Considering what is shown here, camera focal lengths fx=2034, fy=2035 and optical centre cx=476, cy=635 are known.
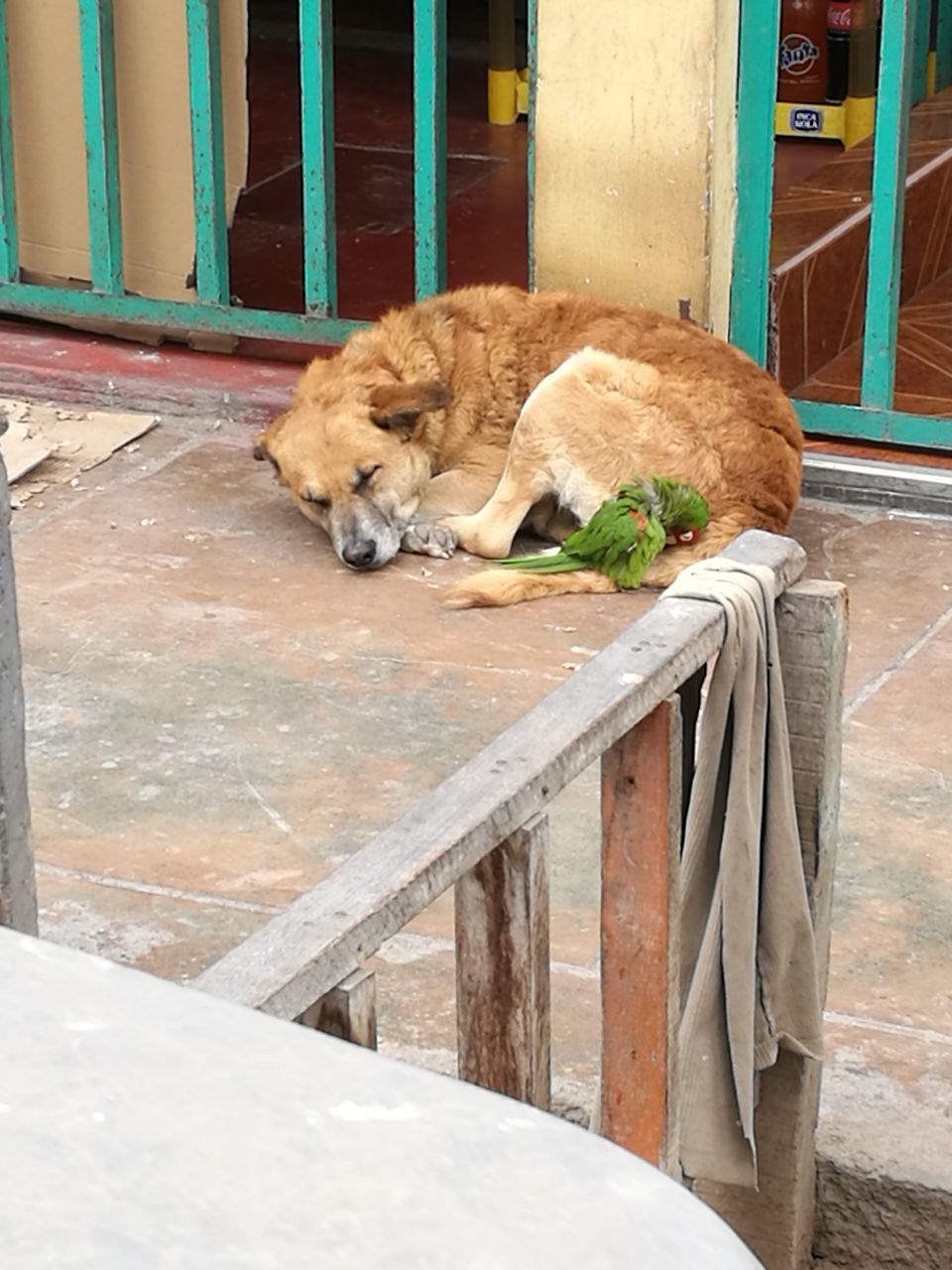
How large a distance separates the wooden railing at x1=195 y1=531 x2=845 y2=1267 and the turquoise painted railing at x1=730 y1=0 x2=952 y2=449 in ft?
10.4

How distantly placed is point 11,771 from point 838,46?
26.5 feet

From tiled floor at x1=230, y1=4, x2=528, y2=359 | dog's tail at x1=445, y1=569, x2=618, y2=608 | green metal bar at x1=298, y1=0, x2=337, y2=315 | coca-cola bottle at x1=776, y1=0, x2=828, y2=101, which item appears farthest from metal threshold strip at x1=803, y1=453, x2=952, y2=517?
coca-cola bottle at x1=776, y1=0, x2=828, y2=101

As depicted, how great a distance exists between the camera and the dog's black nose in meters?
5.47

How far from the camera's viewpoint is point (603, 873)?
242cm

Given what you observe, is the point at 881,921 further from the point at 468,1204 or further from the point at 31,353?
the point at 31,353

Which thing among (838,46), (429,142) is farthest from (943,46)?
(429,142)

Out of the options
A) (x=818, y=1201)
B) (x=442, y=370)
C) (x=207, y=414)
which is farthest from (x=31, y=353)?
(x=818, y=1201)

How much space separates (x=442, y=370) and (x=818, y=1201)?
3.18 meters

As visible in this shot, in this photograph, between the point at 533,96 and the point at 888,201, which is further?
the point at 533,96

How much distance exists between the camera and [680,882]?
2.47 m

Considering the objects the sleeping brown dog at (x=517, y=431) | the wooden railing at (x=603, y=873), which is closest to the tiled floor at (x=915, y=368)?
the sleeping brown dog at (x=517, y=431)

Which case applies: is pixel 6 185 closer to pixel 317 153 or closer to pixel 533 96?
pixel 317 153

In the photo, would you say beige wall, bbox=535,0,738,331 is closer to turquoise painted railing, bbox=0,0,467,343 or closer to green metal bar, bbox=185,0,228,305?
turquoise painted railing, bbox=0,0,467,343

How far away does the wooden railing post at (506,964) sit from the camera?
6.74ft
